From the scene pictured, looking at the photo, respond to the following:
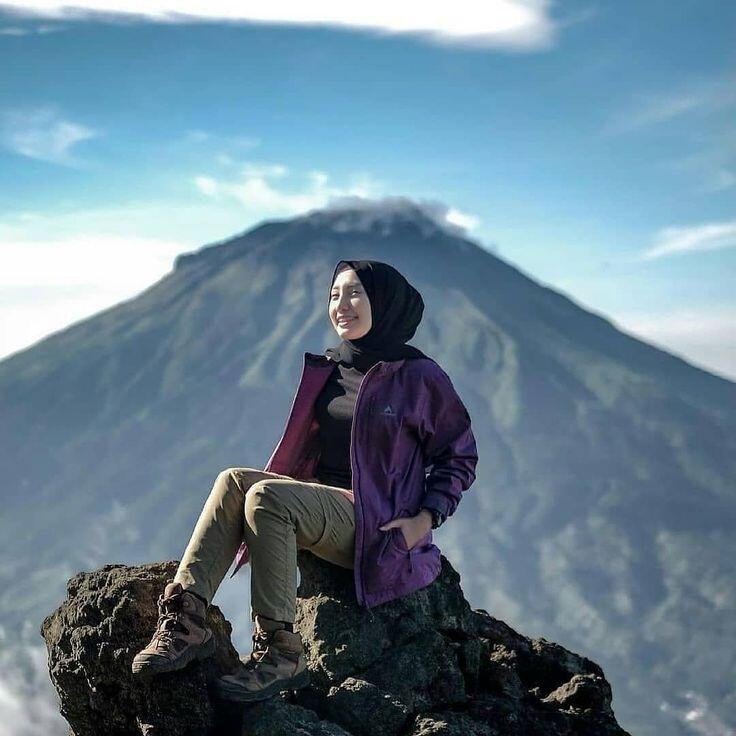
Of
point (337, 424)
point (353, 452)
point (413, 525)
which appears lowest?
point (413, 525)

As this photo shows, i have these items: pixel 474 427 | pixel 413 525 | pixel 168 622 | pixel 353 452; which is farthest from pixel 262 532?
pixel 474 427

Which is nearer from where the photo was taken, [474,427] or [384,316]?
[384,316]

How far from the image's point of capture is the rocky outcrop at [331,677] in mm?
4480

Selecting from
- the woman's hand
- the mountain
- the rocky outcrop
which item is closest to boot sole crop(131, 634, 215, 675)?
the rocky outcrop

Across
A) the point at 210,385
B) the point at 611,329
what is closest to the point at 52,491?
the point at 210,385

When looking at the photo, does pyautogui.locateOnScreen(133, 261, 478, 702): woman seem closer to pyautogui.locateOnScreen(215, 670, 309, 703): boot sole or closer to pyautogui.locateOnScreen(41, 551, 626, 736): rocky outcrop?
pyautogui.locateOnScreen(215, 670, 309, 703): boot sole

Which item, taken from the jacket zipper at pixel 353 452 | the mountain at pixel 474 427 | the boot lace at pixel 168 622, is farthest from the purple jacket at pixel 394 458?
the mountain at pixel 474 427

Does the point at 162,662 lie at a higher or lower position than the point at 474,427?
lower

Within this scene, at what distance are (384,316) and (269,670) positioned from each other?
5.64 ft

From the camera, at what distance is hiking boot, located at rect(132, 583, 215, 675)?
4.27m

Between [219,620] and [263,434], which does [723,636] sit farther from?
[219,620]

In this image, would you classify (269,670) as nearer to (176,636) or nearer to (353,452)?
(176,636)

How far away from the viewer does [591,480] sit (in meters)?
156

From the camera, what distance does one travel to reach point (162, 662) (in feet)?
14.0
